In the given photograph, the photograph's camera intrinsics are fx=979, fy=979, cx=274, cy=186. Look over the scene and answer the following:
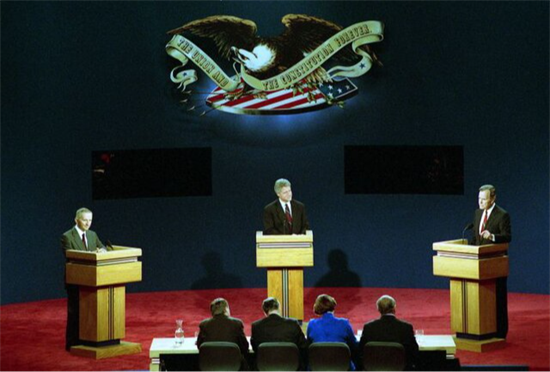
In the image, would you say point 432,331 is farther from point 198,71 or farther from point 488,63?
point 198,71

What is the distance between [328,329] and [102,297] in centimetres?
292

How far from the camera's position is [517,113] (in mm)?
12227

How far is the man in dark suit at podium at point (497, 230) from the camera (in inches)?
377

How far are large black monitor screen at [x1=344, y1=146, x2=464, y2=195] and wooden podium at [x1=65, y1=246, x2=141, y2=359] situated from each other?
4183 millimetres

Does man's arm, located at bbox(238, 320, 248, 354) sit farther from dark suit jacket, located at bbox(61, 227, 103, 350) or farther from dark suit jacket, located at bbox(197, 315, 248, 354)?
dark suit jacket, located at bbox(61, 227, 103, 350)

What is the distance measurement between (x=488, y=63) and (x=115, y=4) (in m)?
4.76

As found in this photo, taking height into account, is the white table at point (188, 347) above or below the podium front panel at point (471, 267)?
below

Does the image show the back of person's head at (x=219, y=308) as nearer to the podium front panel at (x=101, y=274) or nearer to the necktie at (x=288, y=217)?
the podium front panel at (x=101, y=274)

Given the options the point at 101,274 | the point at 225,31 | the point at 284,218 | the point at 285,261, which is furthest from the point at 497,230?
the point at 225,31

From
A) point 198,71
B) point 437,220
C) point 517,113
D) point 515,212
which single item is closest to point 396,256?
point 437,220

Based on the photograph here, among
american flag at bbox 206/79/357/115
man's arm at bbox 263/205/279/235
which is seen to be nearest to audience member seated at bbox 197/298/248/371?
man's arm at bbox 263/205/279/235

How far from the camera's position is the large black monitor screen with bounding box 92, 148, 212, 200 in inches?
494

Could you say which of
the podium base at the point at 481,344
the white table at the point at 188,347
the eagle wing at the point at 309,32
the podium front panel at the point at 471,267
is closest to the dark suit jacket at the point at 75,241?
the white table at the point at 188,347

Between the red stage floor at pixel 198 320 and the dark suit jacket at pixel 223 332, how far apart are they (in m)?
1.68
